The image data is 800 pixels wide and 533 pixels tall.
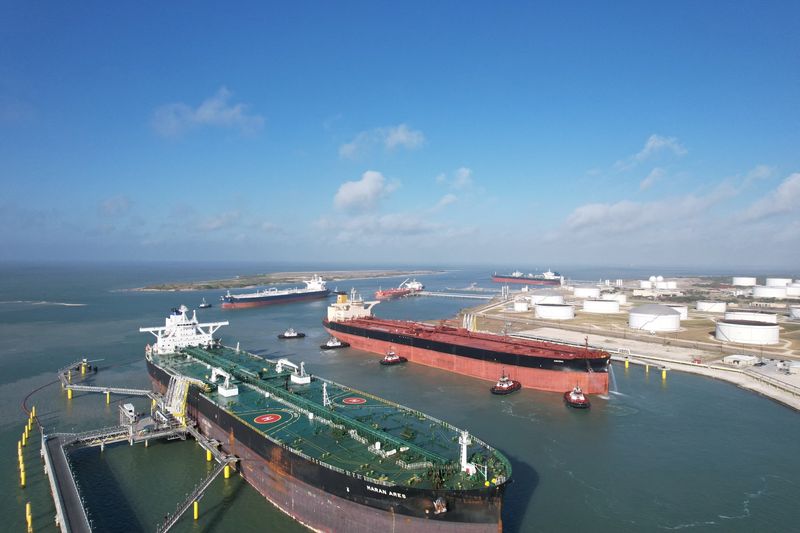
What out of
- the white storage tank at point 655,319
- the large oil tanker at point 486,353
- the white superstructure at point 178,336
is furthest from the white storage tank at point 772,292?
the white superstructure at point 178,336

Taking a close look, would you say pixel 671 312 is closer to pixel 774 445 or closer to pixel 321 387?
pixel 774 445

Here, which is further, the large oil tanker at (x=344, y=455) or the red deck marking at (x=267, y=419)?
the red deck marking at (x=267, y=419)

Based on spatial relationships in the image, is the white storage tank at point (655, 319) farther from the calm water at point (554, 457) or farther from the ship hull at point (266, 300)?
the ship hull at point (266, 300)

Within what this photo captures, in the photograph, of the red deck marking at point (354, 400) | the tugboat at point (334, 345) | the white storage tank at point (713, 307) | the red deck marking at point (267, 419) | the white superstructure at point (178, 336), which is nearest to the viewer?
the red deck marking at point (267, 419)

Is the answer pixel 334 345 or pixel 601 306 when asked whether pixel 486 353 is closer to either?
pixel 334 345

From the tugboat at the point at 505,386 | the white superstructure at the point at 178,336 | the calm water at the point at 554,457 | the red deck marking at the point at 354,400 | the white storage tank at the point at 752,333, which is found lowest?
the calm water at the point at 554,457

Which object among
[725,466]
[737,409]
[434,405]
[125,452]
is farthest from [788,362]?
[125,452]

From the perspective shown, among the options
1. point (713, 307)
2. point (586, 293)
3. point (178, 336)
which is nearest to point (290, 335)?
point (178, 336)
